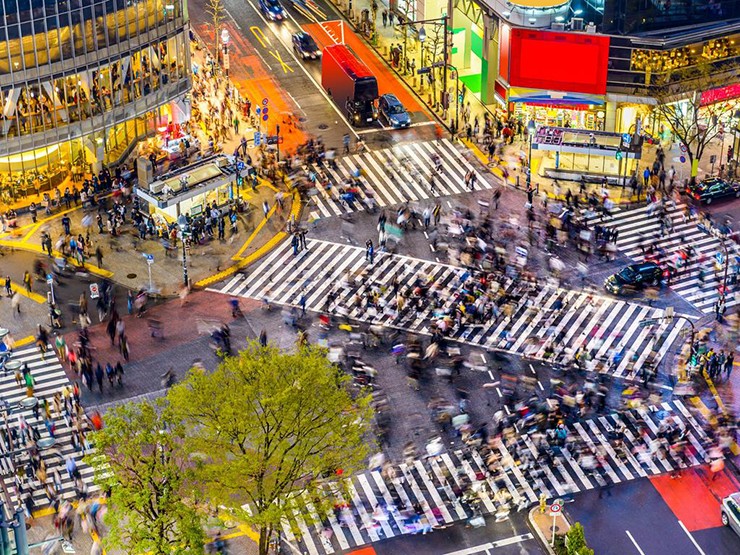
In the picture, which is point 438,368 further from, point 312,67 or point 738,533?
point 312,67

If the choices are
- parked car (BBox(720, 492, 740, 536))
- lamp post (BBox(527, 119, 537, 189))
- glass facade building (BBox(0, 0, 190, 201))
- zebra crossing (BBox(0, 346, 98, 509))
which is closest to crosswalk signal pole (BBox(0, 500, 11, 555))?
zebra crossing (BBox(0, 346, 98, 509))

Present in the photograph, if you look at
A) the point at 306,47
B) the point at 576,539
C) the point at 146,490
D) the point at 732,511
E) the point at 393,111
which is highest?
the point at 306,47

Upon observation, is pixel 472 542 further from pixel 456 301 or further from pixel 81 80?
pixel 81 80

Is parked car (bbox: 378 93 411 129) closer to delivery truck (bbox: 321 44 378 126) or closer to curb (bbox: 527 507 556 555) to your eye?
delivery truck (bbox: 321 44 378 126)

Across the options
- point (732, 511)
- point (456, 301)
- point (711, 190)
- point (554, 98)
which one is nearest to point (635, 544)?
point (732, 511)

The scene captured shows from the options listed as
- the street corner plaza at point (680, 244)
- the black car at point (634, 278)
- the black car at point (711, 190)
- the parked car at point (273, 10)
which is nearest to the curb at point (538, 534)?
the black car at point (634, 278)

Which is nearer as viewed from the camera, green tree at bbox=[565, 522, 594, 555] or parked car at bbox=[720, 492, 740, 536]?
green tree at bbox=[565, 522, 594, 555]
